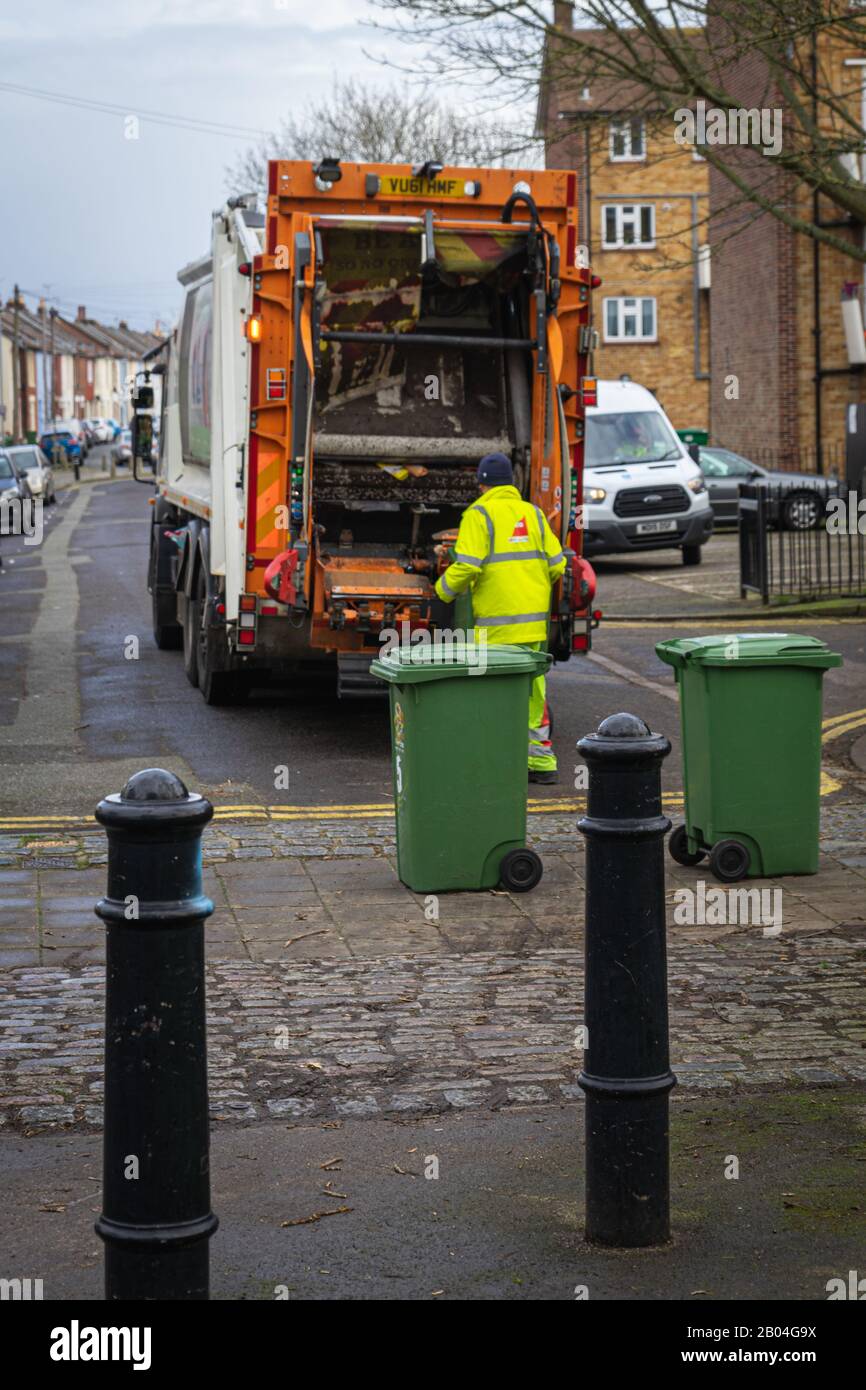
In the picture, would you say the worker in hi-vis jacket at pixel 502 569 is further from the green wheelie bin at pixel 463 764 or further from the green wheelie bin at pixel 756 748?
the green wheelie bin at pixel 463 764

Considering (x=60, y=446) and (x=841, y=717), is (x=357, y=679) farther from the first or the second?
(x=60, y=446)

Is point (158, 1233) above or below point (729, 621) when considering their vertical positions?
below

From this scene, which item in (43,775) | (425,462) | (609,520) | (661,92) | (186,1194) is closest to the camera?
(186,1194)

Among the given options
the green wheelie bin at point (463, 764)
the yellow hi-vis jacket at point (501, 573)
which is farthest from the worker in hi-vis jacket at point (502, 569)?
the green wheelie bin at point (463, 764)

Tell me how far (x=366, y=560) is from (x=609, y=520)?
11.6m

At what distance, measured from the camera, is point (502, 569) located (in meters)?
9.78

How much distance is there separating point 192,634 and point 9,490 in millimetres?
22685

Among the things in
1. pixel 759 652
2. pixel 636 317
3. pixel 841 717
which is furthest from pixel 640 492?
pixel 636 317

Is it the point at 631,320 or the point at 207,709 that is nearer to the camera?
the point at 207,709

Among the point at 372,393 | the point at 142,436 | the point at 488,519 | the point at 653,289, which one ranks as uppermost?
the point at 653,289

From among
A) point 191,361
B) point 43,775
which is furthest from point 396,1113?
point 191,361

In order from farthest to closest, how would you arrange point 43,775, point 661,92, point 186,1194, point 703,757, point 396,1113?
point 661,92 < point 43,775 < point 703,757 < point 396,1113 < point 186,1194

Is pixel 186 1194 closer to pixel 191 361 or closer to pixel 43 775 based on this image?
pixel 43 775
